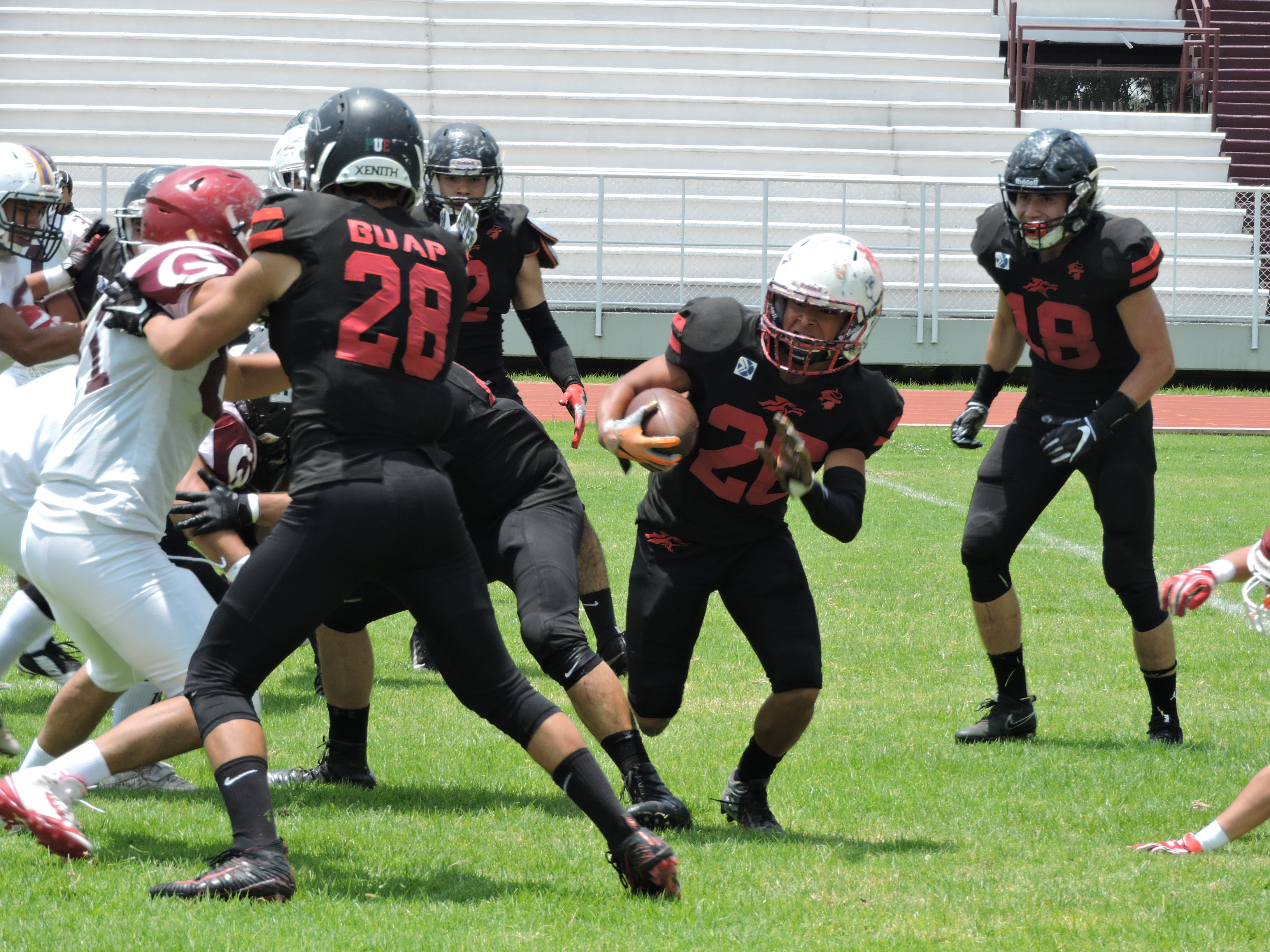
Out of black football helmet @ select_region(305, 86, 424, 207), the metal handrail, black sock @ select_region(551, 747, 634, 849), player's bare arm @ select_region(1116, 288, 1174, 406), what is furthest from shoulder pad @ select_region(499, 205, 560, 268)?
the metal handrail

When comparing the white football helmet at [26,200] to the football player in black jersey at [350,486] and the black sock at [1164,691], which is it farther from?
the black sock at [1164,691]

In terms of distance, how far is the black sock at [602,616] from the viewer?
17.3 feet

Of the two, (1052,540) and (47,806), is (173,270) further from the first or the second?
(1052,540)

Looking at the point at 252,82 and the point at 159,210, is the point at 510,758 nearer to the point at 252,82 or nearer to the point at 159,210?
the point at 159,210

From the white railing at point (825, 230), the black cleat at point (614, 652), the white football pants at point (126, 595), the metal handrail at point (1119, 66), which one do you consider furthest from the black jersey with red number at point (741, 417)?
the metal handrail at point (1119, 66)

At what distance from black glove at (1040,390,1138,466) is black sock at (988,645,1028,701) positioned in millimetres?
706

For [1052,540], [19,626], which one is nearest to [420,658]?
[19,626]

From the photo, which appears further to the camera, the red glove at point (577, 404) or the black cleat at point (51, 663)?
the red glove at point (577, 404)

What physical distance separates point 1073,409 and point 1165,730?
1162mm

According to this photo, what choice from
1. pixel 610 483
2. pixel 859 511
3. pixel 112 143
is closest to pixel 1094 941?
pixel 859 511

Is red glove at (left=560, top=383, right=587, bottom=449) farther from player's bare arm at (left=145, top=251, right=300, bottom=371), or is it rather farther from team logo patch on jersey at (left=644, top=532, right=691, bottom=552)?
player's bare arm at (left=145, top=251, right=300, bottom=371)

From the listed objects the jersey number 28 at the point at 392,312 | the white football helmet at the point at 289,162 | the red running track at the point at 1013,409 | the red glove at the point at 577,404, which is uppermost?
the white football helmet at the point at 289,162

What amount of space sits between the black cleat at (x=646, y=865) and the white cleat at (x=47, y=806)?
50.5 inches

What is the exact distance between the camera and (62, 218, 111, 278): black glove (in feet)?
18.4
